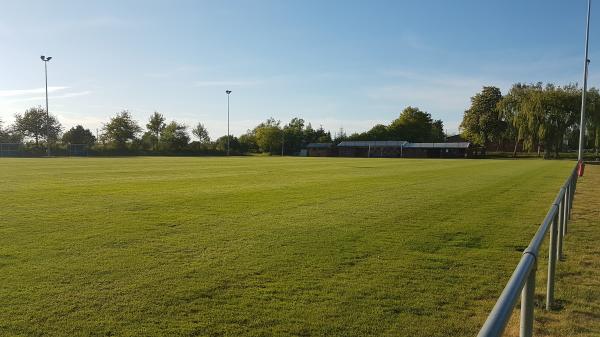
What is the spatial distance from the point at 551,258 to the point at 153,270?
4.60 meters

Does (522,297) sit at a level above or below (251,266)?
above

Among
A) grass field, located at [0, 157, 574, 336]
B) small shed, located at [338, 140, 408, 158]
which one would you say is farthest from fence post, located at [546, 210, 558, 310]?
small shed, located at [338, 140, 408, 158]

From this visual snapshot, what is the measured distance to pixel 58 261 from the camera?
6.12m

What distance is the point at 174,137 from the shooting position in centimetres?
10181

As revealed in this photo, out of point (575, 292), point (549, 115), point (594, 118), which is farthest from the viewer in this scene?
point (549, 115)

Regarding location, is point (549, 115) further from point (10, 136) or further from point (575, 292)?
point (10, 136)

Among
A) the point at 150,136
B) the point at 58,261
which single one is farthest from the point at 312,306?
the point at 150,136

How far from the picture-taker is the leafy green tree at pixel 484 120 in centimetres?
9281

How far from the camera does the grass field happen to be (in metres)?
4.32

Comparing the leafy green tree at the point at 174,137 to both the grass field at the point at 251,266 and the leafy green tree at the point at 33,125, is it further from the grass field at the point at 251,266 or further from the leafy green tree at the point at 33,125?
the grass field at the point at 251,266

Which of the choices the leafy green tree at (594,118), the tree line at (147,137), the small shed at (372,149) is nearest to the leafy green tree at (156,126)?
the tree line at (147,137)

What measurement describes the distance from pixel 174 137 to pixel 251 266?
99718mm

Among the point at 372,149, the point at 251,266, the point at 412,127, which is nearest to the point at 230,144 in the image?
the point at 372,149

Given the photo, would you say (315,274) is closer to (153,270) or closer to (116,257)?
(153,270)
